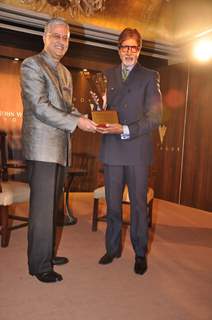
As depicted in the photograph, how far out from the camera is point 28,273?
2643 mm

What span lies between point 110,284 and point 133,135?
1049 mm

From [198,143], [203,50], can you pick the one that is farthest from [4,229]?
[203,50]

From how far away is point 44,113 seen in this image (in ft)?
7.48

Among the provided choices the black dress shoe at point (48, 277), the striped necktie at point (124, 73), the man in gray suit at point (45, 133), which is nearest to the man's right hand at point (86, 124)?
the man in gray suit at point (45, 133)

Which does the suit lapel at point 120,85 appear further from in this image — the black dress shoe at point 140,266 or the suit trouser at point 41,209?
the black dress shoe at point 140,266

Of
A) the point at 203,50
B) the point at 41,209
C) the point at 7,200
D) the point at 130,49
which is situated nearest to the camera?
the point at 41,209

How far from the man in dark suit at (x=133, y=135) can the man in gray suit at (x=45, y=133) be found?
0.34m

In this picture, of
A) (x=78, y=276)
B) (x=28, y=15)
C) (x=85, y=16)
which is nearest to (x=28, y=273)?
(x=78, y=276)

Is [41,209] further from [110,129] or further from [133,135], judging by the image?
[133,135]

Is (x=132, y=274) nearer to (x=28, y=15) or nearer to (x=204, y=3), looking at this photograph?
(x=28, y=15)

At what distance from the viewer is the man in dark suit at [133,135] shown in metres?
2.65

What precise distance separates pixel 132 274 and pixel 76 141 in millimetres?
4854

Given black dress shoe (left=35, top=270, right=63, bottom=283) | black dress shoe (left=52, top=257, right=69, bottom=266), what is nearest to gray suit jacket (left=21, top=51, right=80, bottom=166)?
black dress shoe (left=35, top=270, right=63, bottom=283)

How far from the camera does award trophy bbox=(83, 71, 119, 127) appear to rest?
252 centimetres
